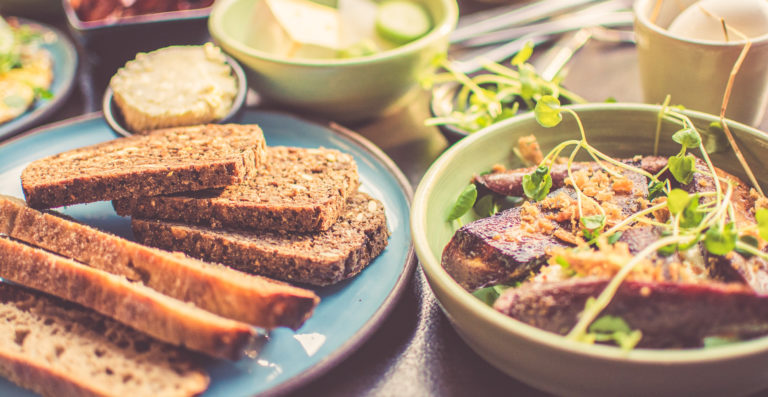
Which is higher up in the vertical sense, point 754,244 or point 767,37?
point 767,37

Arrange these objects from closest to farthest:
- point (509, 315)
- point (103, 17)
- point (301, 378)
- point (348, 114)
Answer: point (509, 315) < point (301, 378) < point (348, 114) < point (103, 17)

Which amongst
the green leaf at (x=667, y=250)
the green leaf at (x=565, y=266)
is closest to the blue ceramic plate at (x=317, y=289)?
the green leaf at (x=565, y=266)


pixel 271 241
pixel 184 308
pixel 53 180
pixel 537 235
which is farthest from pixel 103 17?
pixel 537 235

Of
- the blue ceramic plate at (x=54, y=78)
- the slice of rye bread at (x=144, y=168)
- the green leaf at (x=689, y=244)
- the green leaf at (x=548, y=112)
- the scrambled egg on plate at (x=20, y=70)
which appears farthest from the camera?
the scrambled egg on plate at (x=20, y=70)

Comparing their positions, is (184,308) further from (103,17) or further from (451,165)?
(103,17)

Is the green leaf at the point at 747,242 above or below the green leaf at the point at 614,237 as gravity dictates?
above

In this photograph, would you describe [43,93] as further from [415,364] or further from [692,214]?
[692,214]

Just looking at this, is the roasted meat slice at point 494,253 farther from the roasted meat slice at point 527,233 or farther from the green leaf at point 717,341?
the green leaf at point 717,341
